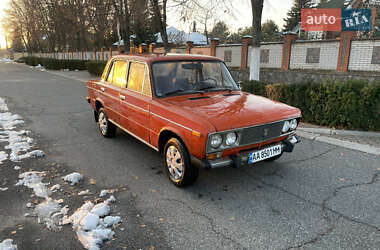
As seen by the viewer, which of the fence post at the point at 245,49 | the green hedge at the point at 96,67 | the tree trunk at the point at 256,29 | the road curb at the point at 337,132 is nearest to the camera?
the road curb at the point at 337,132

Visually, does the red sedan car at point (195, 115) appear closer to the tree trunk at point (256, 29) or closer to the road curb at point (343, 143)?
the road curb at point (343, 143)

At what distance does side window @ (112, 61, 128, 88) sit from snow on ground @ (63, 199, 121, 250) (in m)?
2.52

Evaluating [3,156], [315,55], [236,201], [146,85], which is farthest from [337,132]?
[315,55]

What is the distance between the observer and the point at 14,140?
607cm

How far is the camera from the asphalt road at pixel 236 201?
9.36 ft

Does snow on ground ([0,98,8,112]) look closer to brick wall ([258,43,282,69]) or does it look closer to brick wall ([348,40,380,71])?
brick wall ([258,43,282,69])

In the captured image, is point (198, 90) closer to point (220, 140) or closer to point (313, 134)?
point (220, 140)

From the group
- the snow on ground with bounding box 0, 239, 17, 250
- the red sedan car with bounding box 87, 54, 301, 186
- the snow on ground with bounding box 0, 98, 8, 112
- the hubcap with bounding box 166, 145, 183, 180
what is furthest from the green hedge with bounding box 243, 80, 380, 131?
the snow on ground with bounding box 0, 98, 8, 112

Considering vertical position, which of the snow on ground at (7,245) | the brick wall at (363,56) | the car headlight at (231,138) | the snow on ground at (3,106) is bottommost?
the snow on ground at (7,245)

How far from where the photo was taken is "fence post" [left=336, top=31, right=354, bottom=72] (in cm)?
1286

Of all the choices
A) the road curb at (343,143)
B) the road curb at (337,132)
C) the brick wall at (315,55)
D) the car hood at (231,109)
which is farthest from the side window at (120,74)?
the brick wall at (315,55)

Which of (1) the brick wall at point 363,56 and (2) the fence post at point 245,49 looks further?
(2) the fence post at point 245,49

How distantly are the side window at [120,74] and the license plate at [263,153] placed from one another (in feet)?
9.10

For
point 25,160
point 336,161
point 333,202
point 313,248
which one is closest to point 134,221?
point 313,248
